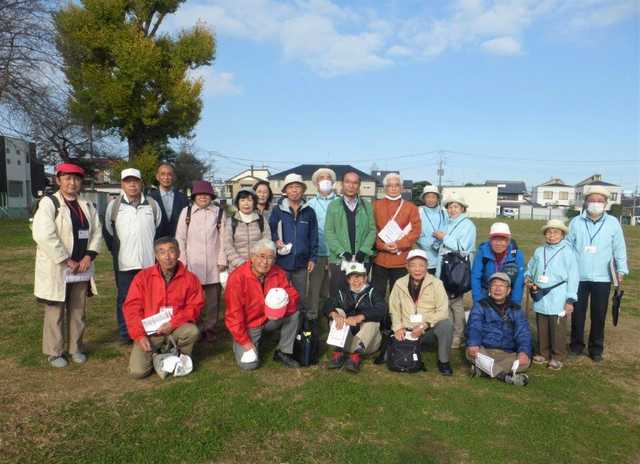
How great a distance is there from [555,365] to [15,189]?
44544 millimetres

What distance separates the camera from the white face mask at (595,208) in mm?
4551

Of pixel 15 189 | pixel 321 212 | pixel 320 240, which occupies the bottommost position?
pixel 320 240

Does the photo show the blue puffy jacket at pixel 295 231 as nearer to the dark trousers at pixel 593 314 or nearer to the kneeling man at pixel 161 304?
the kneeling man at pixel 161 304

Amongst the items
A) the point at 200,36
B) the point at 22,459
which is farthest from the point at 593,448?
the point at 200,36

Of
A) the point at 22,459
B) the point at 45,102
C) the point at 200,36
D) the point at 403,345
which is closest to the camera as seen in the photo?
the point at 22,459

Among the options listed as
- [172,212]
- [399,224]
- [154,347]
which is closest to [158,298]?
[154,347]

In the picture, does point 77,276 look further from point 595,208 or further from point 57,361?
point 595,208

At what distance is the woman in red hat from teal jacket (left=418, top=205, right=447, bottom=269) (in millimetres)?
2464

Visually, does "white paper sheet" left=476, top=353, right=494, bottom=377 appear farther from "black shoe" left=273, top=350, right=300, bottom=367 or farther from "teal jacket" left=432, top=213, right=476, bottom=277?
"black shoe" left=273, top=350, right=300, bottom=367

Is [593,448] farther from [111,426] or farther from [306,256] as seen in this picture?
[111,426]

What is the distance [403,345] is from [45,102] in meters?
14.3

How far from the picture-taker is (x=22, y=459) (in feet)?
8.82

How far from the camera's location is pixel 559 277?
446 cm

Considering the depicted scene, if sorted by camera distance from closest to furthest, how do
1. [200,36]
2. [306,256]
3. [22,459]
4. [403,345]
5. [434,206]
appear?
[22,459], [403,345], [306,256], [434,206], [200,36]
